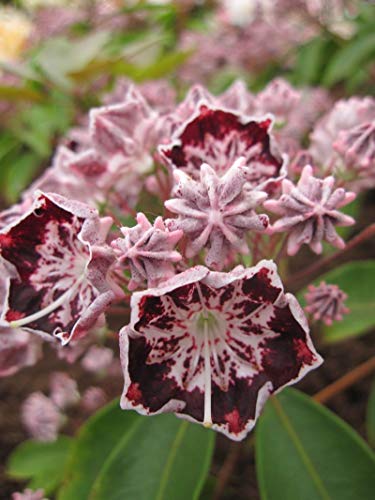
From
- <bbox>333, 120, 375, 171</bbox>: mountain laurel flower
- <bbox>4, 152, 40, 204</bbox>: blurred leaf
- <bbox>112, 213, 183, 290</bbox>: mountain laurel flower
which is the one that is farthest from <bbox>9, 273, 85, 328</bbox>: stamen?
<bbox>4, 152, 40, 204</bbox>: blurred leaf

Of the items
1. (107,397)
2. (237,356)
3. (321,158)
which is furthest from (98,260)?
(107,397)

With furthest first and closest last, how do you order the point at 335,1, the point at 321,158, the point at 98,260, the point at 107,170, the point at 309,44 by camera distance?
the point at 335,1 < the point at 309,44 < the point at 321,158 < the point at 107,170 < the point at 98,260

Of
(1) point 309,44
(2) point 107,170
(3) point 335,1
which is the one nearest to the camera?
(2) point 107,170

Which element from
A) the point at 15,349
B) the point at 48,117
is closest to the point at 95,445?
the point at 15,349

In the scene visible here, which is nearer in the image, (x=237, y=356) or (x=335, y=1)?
(x=237, y=356)

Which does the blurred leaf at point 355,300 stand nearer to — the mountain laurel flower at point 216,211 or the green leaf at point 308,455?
the green leaf at point 308,455

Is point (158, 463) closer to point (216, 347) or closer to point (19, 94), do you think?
point (216, 347)

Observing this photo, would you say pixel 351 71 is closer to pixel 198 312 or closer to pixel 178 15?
pixel 178 15
